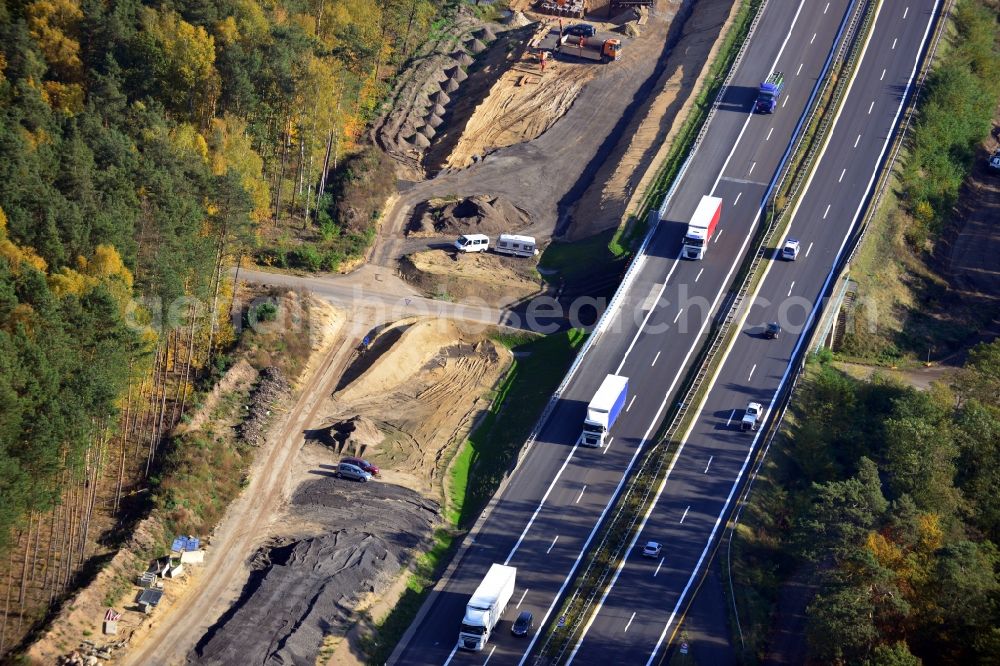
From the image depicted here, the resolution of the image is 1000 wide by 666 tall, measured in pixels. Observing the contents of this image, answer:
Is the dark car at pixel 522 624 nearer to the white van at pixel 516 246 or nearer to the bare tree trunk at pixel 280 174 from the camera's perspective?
the white van at pixel 516 246

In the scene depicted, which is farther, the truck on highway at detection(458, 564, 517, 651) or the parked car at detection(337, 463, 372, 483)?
the parked car at detection(337, 463, 372, 483)

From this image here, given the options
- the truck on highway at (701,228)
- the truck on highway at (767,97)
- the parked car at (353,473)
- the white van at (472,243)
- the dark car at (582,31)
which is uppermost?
the truck on highway at (767,97)

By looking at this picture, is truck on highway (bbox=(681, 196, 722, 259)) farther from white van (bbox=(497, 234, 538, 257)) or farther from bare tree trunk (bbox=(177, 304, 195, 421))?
bare tree trunk (bbox=(177, 304, 195, 421))

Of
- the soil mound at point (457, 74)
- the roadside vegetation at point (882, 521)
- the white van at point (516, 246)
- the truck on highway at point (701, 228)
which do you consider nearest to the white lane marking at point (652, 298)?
the truck on highway at point (701, 228)

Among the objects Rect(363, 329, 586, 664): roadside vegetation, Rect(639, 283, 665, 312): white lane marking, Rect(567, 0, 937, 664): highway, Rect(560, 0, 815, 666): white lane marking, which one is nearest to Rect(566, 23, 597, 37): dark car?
Rect(560, 0, 815, 666): white lane marking

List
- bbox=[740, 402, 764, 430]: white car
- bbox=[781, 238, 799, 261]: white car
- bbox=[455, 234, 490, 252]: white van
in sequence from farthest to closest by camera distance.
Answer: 1. bbox=[455, 234, 490, 252]: white van
2. bbox=[781, 238, 799, 261]: white car
3. bbox=[740, 402, 764, 430]: white car

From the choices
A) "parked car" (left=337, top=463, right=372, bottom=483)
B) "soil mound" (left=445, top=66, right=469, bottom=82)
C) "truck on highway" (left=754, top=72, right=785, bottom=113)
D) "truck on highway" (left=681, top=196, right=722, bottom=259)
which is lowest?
"parked car" (left=337, top=463, right=372, bottom=483)
